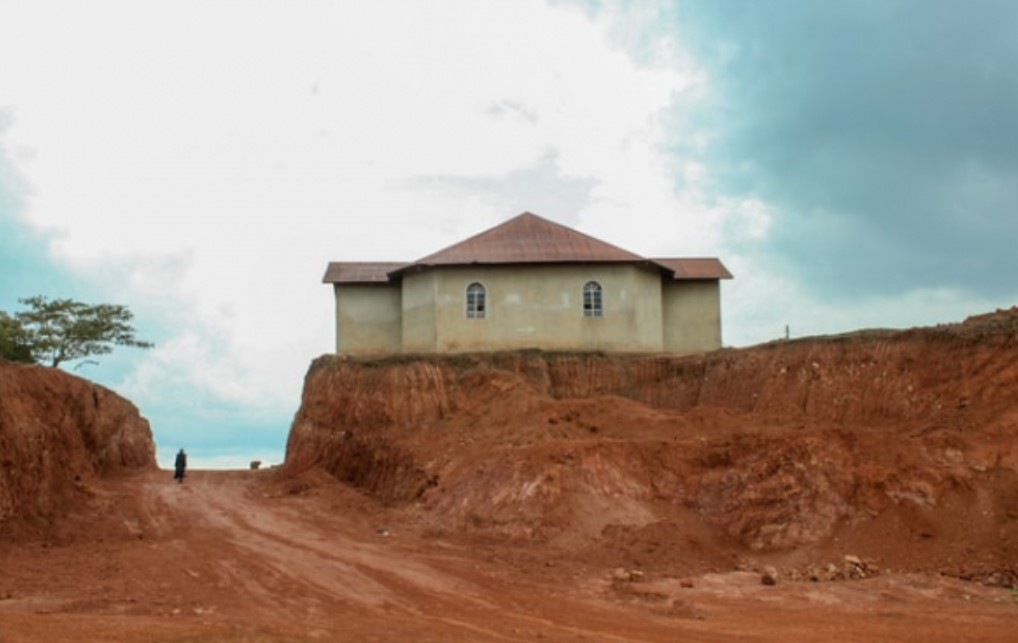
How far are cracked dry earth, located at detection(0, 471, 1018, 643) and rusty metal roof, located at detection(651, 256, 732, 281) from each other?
17.6 metres

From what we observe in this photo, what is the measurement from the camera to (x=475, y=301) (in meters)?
40.1

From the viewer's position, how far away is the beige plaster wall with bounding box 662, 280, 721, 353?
4244 centimetres

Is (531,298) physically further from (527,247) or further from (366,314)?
(366,314)

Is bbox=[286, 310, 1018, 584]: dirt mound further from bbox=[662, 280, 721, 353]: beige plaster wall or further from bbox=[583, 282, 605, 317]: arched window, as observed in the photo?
bbox=[662, 280, 721, 353]: beige plaster wall

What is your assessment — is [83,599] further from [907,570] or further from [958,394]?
[958,394]

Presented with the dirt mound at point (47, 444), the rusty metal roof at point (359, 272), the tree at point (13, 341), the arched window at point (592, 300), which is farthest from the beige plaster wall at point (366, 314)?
the tree at point (13, 341)

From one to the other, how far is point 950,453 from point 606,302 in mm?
15715

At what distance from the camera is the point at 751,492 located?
1052 inches

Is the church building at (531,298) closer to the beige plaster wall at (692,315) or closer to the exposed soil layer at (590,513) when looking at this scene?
the beige plaster wall at (692,315)

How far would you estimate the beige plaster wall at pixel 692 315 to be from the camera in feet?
139

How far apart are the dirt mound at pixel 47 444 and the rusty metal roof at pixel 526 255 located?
10180 mm

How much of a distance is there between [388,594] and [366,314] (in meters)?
22.4

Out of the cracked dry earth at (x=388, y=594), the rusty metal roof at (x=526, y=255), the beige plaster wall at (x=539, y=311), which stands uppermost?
the rusty metal roof at (x=526, y=255)

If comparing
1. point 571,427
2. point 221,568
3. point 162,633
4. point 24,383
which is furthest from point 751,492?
point 24,383
